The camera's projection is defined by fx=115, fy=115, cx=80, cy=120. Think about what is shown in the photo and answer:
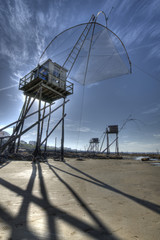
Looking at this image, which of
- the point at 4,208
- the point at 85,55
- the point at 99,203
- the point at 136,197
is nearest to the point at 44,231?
the point at 4,208

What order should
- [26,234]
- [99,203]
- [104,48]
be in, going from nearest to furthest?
[26,234] < [99,203] < [104,48]

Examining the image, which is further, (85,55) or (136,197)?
(85,55)

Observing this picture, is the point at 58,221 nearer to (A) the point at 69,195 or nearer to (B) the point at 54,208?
(B) the point at 54,208

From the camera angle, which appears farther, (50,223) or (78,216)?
(78,216)

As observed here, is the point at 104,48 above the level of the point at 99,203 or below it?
above

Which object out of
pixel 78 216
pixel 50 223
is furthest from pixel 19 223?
pixel 78 216

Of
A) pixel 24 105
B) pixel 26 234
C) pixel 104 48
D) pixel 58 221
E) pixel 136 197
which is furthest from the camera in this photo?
pixel 24 105

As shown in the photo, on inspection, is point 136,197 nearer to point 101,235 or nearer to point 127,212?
point 127,212

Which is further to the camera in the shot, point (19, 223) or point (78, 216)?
point (78, 216)

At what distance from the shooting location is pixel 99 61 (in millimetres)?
13859

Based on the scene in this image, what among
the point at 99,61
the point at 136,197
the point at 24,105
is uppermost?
the point at 99,61

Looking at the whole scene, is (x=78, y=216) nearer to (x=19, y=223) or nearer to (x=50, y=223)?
(x=50, y=223)

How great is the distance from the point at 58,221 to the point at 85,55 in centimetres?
1598

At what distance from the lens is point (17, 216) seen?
1930 mm
